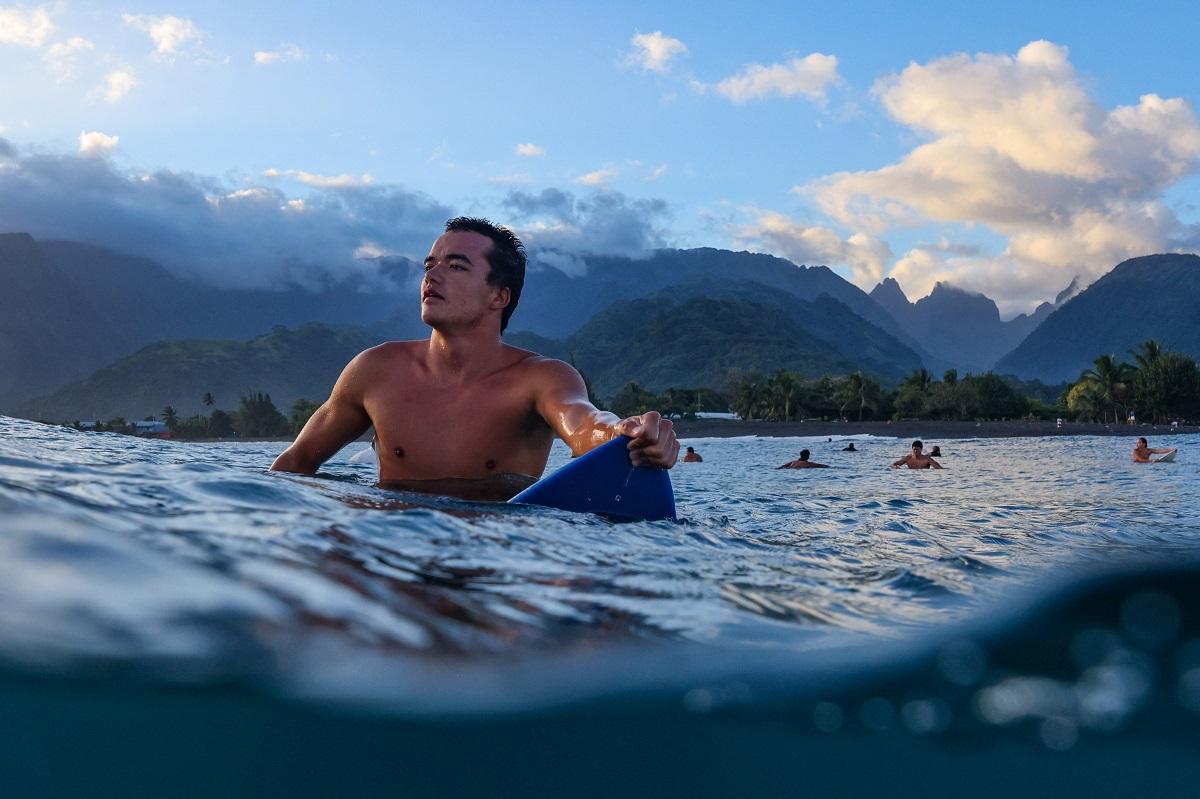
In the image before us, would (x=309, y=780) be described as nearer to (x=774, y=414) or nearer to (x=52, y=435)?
(x=52, y=435)

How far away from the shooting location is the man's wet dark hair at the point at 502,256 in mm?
5414

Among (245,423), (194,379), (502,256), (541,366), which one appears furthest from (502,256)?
(194,379)

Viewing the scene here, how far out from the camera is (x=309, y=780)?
1738mm

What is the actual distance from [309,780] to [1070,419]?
83.0 meters

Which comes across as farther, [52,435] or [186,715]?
[52,435]

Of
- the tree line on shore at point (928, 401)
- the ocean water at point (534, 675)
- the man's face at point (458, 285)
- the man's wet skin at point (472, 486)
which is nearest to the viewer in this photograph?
the ocean water at point (534, 675)

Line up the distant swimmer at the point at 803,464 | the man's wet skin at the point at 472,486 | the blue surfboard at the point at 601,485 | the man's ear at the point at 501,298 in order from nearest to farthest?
1. the blue surfboard at the point at 601,485
2. the man's wet skin at the point at 472,486
3. the man's ear at the point at 501,298
4. the distant swimmer at the point at 803,464

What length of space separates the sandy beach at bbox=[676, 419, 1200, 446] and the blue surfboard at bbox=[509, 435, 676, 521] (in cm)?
5187

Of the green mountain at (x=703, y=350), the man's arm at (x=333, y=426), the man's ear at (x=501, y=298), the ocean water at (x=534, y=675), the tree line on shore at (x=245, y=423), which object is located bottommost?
the tree line on shore at (x=245, y=423)

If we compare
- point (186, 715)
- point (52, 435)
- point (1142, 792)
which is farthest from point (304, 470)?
point (1142, 792)

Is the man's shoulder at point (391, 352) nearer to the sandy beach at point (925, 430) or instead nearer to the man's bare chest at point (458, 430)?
the man's bare chest at point (458, 430)

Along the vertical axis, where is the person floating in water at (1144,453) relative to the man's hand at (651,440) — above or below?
below

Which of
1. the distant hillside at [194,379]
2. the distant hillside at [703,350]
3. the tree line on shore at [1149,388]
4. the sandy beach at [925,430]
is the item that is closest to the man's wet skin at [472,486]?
the sandy beach at [925,430]

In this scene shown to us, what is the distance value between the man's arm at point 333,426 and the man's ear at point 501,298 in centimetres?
92
